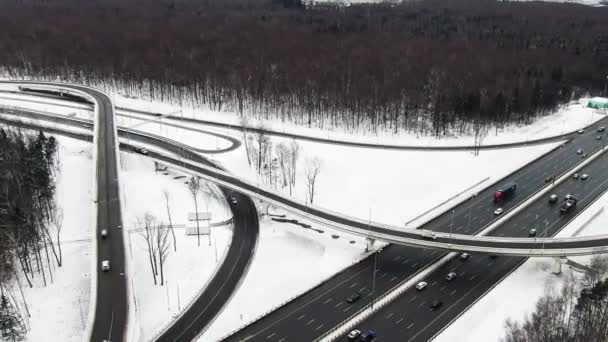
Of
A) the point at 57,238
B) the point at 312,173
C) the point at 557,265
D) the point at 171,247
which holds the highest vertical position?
the point at 312,173

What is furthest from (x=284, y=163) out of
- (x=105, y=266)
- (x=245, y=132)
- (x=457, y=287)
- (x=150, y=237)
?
(x=105, y=266)

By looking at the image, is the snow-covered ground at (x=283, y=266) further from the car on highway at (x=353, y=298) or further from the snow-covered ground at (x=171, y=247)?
the snow-covered ground at (x=171, y=247)

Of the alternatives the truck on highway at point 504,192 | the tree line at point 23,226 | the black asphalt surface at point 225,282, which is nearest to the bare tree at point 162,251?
the black asphalt surface at point 225,282

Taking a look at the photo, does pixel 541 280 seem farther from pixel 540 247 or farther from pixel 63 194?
pixel 63 194

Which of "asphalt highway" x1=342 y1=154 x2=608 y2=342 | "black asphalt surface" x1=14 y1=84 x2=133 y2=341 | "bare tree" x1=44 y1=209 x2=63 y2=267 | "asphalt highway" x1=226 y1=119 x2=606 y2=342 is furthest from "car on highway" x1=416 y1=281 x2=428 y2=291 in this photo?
"bare tree" x1=44 y1=209 x2=63 y2=267

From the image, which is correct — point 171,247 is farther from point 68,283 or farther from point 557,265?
point 557,265

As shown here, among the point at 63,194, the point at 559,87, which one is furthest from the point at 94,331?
the point at 559,87

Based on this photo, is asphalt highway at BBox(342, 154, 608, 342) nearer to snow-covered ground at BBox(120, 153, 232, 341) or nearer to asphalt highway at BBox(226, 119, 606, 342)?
asphalt highway at BBox(226, 119, 606, 342)
